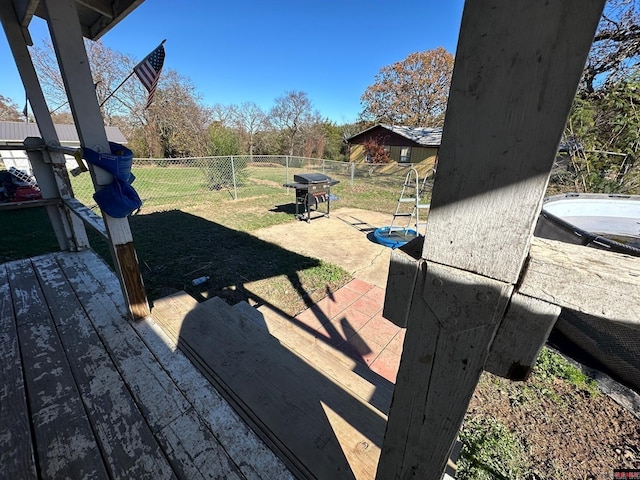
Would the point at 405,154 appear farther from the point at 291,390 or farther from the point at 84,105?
the point at 291,390

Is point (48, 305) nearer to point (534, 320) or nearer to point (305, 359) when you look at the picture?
point (305, 359)

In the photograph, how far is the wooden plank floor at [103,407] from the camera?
114cm

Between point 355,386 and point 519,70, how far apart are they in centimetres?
166

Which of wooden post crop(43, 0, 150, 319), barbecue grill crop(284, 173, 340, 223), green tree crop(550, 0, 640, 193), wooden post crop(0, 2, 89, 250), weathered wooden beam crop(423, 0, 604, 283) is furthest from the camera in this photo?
barbecue grill crop(284, 173, 340, 223)

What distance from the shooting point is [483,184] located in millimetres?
495

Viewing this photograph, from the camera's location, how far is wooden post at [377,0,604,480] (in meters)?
0.40

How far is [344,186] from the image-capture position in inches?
484

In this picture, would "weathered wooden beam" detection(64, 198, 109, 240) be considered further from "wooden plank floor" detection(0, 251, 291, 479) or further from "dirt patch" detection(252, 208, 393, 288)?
"dirt patch" detection(252, 208, 393, 288)

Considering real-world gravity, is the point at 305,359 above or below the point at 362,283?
above

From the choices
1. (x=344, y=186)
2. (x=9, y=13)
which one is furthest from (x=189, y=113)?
(x=9, y=13)

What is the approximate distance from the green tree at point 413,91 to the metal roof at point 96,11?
24.5m

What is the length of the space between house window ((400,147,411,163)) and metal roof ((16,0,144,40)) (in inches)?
780

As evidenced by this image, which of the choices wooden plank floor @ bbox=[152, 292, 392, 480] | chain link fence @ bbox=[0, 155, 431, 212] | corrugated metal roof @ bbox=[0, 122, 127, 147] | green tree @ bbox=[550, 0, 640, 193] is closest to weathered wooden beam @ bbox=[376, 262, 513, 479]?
wooden plank floor @ bbox=[152, 292, 392, 480]

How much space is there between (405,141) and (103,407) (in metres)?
20.5
